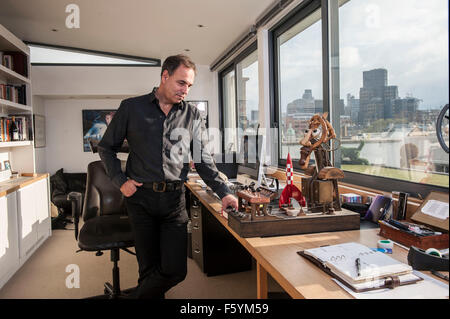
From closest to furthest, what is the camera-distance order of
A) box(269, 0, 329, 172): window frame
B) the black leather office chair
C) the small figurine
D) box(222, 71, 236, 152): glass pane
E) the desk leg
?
the desk leg < the small figurine < the black leather office chair < box(269, 0, 329, 172): window frame < box(222, 71, 236, 152): glass pane

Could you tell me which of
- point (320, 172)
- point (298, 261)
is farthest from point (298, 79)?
point (298, 261)

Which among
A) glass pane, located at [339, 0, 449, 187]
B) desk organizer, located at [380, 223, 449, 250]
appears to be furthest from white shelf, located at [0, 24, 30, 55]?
desk organizer, located at [380, 223, 449, 250]

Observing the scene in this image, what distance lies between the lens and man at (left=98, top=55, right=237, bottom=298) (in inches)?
A: 78.0

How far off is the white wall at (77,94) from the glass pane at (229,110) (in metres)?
0.23

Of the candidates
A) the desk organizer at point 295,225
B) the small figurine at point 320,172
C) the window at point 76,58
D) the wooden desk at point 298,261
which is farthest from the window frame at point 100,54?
the wooden desk at point 298,261

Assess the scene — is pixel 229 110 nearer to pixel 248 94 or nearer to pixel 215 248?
pixel 248 94

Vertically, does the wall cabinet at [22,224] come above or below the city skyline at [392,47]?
below

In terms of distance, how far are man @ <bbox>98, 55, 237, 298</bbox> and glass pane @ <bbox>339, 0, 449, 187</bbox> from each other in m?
1.07

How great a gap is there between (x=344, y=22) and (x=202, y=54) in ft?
11.5

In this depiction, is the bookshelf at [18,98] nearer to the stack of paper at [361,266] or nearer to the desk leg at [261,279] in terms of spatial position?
the desk leg at [261,279]

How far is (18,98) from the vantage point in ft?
14.5

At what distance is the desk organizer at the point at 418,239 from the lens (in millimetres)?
1331

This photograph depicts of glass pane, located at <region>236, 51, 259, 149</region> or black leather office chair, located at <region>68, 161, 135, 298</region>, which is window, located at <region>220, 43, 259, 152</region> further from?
black leather office chair, located at <region>68, 161, 135, 298</region>
